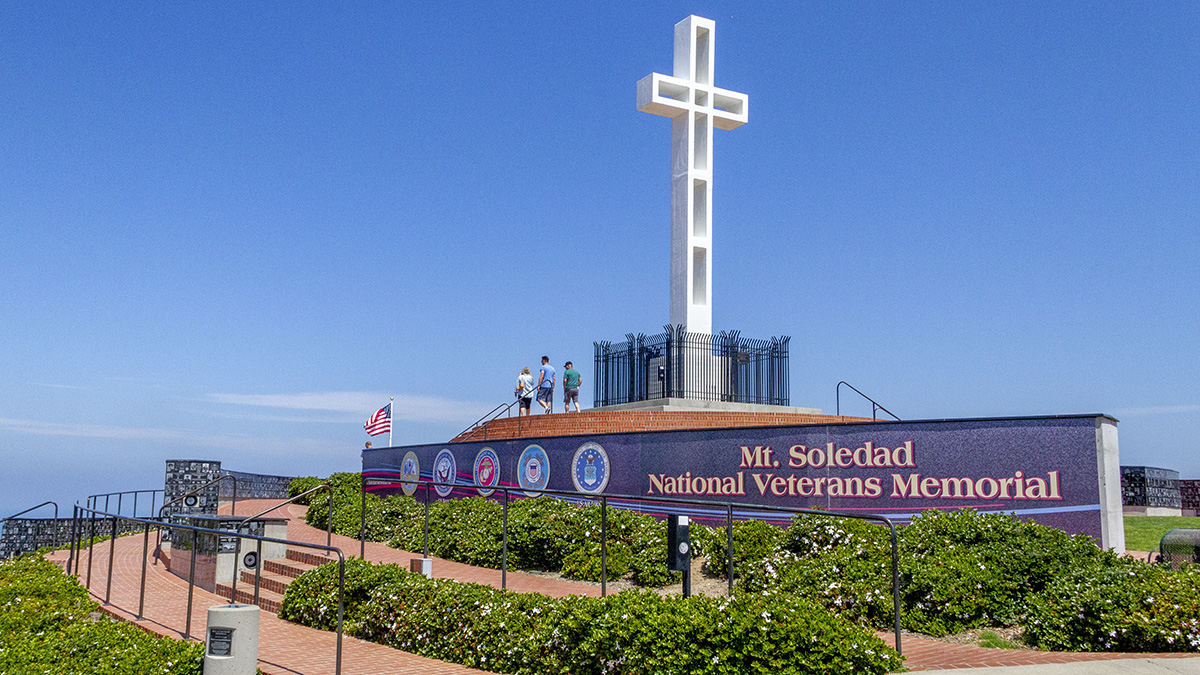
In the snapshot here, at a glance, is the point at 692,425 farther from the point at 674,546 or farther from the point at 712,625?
the point at 712,625

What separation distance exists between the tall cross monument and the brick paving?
9.35 metres

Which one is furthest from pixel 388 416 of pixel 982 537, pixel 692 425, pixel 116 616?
pixel 982 537

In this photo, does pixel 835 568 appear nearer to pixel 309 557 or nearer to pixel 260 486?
pixel 309 557

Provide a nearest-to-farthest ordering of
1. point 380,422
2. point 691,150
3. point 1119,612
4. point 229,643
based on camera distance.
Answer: point 229,643
point 1119,612
point 691,150
point 380,422

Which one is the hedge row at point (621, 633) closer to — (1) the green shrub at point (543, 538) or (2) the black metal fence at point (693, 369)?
(1) the green shrub at point (543, 538)

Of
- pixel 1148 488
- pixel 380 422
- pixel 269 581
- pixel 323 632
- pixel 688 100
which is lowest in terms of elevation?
pixel 323 632

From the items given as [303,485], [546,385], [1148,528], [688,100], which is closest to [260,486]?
[303,485]

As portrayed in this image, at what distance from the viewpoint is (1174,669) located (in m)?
6.92

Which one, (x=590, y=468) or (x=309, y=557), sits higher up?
(x=590, y=468)

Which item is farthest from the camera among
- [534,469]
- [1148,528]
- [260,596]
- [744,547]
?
[1148,528]

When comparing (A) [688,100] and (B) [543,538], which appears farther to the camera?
(A) [688,100]

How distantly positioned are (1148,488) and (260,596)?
2115cm

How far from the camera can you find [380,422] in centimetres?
2459

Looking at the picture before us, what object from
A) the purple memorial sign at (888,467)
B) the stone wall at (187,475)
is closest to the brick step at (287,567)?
the purple memorial sign at (888,467)
